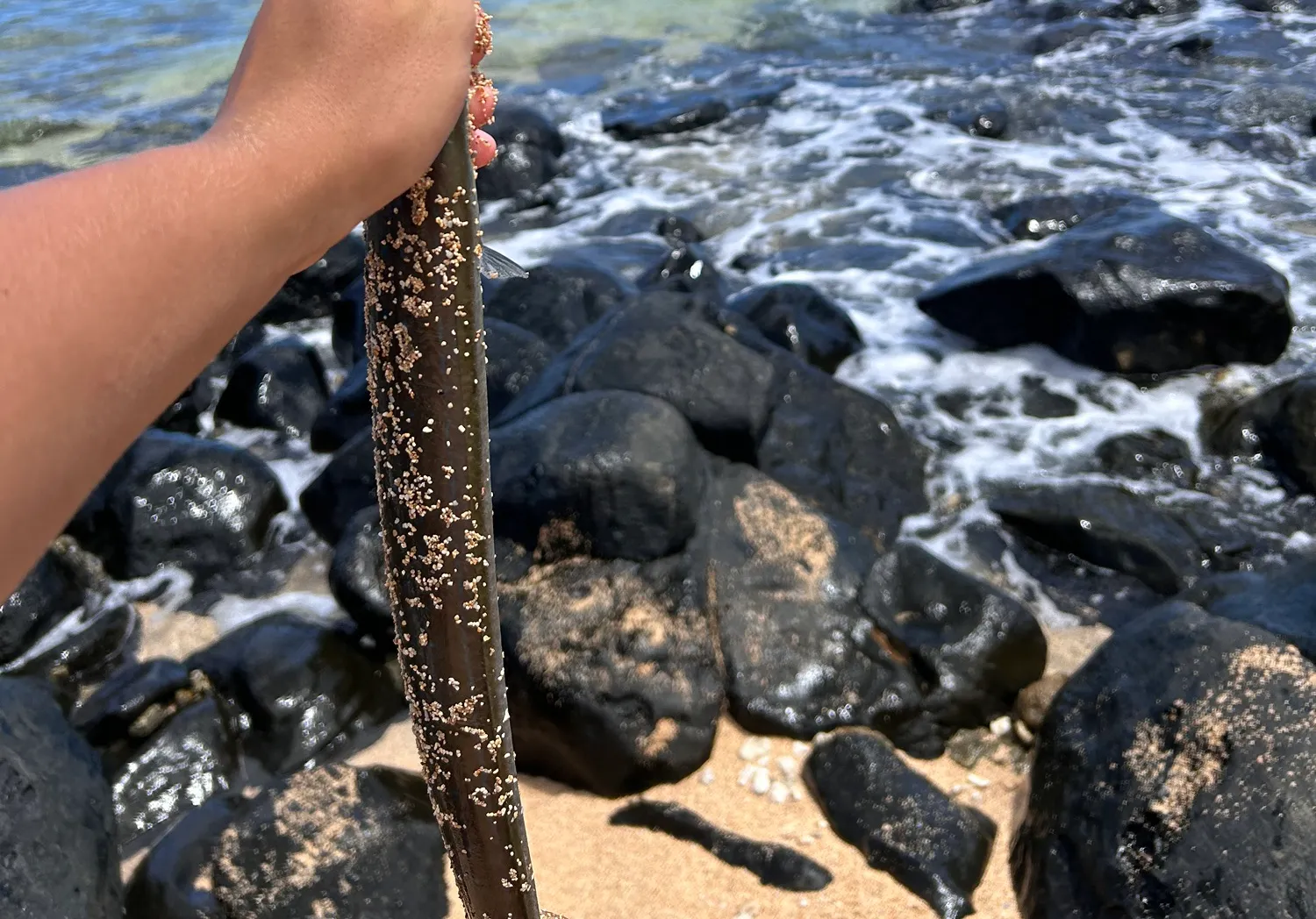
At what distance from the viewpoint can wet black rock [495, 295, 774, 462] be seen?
4102 millimetres

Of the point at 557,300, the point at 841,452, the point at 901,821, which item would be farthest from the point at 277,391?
the point at 901,821

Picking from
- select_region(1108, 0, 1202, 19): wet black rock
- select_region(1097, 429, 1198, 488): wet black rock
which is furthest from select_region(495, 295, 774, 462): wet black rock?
select_region(1108, 0, 1202, 19): wet black rock

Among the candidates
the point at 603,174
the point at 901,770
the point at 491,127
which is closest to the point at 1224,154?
the point at 603,174

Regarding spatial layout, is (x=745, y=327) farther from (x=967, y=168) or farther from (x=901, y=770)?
(x=967, y=168)

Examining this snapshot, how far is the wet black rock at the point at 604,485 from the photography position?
11.4ft

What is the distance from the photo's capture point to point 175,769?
128 inches

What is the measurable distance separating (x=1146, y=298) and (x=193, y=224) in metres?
5.33

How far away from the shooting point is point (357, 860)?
8.93 ft

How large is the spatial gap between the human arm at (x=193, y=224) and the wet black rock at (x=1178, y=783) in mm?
2395

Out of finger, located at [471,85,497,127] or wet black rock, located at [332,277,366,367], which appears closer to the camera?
finger, located at [471,85,497,127]

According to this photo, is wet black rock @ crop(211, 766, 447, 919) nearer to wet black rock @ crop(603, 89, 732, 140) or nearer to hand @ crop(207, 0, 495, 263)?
hand @ crop(207, 0, 495, 263)

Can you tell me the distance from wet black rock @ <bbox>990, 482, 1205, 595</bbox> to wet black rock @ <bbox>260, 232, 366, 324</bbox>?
444 centimetres

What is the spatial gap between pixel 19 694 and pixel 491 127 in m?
Answer: 6.81

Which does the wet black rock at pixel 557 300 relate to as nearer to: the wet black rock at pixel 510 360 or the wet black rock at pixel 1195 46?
the wet black rock at pixel 510 360
